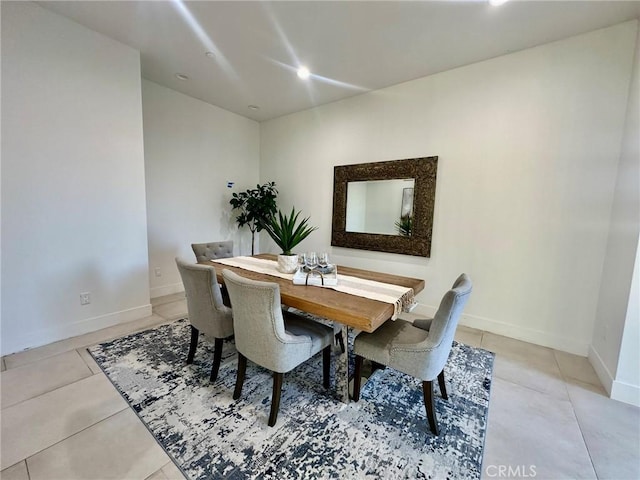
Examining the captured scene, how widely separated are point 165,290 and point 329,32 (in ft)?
12.6

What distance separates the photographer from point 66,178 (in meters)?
2.43

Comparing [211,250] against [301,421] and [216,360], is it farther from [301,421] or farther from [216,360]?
[301,421]

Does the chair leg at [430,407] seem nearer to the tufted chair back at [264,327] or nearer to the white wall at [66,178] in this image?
the tufted chair back at [264,327]

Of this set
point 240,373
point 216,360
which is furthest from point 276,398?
point 216,360

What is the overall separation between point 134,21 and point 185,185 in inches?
A: 79.0

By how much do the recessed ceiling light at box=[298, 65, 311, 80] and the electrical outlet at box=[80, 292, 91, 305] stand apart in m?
3.34

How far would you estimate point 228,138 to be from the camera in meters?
4.45

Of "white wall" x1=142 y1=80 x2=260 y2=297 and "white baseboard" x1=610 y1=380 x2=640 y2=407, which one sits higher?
"white wall" x1=142 y1=80 x2=260 y2=297

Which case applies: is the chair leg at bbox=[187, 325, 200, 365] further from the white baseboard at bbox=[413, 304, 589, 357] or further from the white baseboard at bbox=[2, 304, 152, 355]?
the white baseboard at bbox=[413, 304, 589, 357]

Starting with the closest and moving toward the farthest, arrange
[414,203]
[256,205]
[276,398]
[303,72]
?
Answer: [276,398] → [303,72] → [414,203] → [256,205]

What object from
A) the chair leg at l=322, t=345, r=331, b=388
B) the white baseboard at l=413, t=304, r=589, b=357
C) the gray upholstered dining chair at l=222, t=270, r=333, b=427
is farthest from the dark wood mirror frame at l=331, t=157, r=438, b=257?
the gray upholstered dining chair at l=222, t=270, r=333, b=427

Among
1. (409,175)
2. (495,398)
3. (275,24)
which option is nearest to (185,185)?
(275,24)

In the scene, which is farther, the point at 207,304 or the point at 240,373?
the point at 207,304

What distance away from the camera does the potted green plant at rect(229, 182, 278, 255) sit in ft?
14.5
